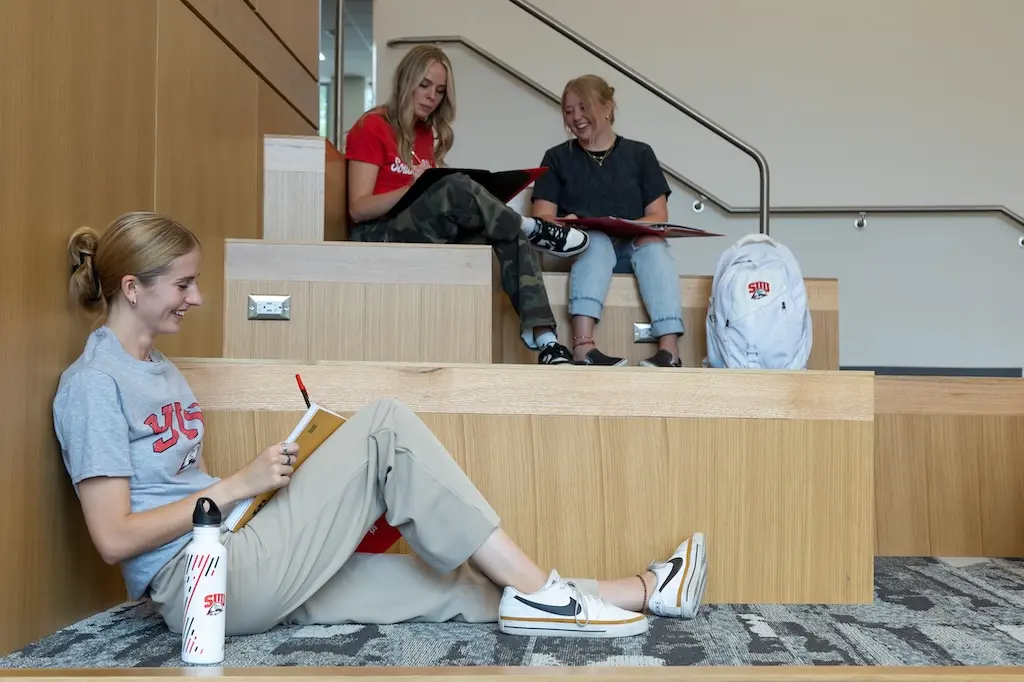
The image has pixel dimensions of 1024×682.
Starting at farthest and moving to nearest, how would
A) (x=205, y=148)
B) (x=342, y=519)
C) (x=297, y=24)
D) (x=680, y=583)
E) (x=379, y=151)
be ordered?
→ (x=297, y=24), (x=379, y=151), (x=205, y=148), (x=680, y=583), (x=342, y=519)

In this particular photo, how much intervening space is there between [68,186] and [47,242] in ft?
0.38

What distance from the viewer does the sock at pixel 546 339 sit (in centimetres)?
261

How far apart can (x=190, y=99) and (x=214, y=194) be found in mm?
246

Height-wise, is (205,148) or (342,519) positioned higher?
(205,148)

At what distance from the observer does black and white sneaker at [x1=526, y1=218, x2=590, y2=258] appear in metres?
2.76

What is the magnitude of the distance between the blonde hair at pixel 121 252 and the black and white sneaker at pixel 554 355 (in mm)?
964

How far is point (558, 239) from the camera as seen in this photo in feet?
9.13

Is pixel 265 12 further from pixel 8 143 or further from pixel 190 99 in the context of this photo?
pixel 8 143

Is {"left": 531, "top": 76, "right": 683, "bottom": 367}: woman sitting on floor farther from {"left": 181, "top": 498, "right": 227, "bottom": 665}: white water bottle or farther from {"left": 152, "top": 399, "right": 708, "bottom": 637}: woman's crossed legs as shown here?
{"left": 181, "top": 498, "right": 227, "bottom": 665}: white water bottle

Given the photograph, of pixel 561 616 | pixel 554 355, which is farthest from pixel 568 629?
pixel 554 355

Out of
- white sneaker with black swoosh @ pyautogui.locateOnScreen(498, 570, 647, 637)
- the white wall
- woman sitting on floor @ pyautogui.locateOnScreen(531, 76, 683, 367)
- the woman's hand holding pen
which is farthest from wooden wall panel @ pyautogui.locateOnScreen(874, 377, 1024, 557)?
the white wall

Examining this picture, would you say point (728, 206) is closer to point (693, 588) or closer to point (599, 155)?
point (599, 155)

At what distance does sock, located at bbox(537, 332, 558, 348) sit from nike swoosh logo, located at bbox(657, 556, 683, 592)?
2.69 feet

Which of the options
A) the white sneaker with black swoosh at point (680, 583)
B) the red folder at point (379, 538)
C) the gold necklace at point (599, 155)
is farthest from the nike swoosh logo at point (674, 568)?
the gold necklace at point (599, 155)
